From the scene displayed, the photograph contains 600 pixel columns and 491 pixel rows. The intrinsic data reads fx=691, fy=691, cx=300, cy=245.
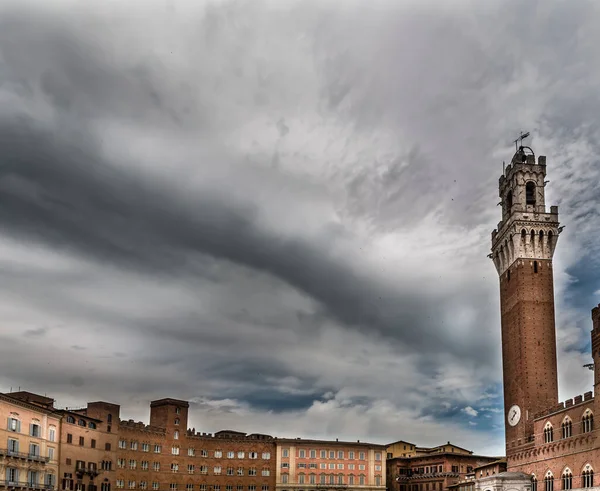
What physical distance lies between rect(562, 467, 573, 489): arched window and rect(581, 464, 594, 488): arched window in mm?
2838

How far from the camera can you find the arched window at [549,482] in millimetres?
76956

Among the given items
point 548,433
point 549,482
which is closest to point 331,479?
point 548,433

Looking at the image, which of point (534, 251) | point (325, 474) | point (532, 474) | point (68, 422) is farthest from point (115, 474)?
point (534, 251)

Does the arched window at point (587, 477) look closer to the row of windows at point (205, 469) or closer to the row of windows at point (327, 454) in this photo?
the row of windows at point (205, 469)

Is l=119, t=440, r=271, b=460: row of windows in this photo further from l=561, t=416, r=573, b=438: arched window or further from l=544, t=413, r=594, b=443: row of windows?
l=561, t=416, r=573, b=438: arched window

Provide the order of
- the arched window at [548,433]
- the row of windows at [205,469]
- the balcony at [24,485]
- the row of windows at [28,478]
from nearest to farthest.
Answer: the balcony at [24,485], the arched window at [548,433], the row of windows at [28,478], the row of windows at [205,469]

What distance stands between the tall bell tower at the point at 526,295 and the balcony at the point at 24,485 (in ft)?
198

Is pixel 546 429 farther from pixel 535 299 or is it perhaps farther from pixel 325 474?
pixel 325 474

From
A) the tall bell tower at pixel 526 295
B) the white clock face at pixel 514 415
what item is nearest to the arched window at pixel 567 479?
the tall bell tower at pixel 526 295

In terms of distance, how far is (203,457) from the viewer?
128875mm

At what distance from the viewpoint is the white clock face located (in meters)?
90.9

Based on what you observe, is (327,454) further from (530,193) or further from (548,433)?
(530,193)

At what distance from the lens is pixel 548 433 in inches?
3150

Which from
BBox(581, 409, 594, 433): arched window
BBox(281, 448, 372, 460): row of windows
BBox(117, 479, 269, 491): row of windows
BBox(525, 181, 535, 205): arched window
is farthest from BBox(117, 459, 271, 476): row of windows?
BBox(581, 409, 594, 433): arched window
